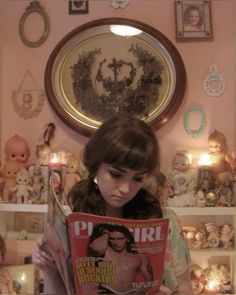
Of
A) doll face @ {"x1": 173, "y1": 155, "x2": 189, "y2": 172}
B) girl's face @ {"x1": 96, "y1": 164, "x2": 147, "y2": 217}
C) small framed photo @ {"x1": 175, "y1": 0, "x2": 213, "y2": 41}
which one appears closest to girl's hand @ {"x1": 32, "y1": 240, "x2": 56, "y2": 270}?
girl's face @ {"x1": 96, "y1": 164, "x2": 147, "y2": 217}

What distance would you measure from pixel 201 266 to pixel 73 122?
778 mm

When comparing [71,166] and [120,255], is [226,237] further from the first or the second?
[120,255]

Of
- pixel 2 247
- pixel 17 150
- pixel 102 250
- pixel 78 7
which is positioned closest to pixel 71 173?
pixel 17 150

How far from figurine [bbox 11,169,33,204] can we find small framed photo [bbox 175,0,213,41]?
2.78 feet

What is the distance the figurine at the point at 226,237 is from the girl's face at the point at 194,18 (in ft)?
2.77

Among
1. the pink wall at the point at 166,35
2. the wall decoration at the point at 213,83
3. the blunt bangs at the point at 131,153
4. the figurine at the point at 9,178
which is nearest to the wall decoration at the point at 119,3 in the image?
the pink wall at the point at 166,35

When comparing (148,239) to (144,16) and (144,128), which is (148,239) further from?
(144,16)

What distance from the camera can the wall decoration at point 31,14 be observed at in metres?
1.55

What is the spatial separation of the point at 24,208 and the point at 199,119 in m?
0.79

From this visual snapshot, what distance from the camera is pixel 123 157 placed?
575 mm

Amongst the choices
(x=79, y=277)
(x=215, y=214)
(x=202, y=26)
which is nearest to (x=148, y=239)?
(x=79, y=277)

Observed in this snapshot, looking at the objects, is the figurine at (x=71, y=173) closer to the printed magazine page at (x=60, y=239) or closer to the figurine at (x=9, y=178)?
the figurine at (x=9, y=178)

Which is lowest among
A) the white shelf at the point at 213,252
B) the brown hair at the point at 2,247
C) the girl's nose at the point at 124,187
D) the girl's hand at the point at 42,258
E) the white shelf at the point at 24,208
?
the white shelf at the point at 213,252

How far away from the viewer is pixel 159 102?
1479 mm
